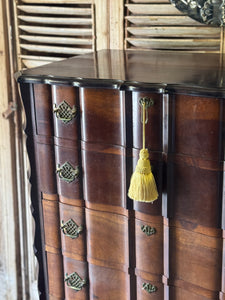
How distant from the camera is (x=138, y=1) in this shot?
1866 millimetres

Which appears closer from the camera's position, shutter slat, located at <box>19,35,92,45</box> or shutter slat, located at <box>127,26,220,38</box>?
shutter slat, located at <box>127,26,220,38</box>

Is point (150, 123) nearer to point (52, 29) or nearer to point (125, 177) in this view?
point (125, 177)

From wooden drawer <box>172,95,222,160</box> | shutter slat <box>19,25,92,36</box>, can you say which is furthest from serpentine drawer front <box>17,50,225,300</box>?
shutter slat <box>19,25,92,36</box>

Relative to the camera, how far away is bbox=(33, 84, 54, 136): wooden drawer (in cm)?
136

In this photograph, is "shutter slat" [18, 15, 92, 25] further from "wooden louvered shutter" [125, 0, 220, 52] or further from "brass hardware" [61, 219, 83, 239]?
"brass hardware" [61, 219, 83, 239]

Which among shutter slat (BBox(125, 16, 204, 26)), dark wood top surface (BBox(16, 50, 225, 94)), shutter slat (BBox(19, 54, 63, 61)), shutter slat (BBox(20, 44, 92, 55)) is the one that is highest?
shutter slat (BBox(125, 16, 204, 26))

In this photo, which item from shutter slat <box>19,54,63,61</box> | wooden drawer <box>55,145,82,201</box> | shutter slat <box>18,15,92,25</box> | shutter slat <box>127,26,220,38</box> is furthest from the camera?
Answer: shutter slat <box>19,54,63,61</box>

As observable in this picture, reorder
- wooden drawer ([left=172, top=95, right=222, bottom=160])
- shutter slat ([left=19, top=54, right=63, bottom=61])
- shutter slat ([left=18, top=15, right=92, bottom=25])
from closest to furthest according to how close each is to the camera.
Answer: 1. wooden drawer ([left=172, top=95, right=222, bottom=160])
2. shutter slat ([left=18, top=15, right=92, bottom=25])
3. shutter slat ([left=19, top=54, right=63, bottom=61])

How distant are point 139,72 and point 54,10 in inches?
33.0

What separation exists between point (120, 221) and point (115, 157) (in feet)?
0.69

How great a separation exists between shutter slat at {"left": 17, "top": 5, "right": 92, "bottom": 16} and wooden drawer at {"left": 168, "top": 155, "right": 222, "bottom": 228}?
101cm

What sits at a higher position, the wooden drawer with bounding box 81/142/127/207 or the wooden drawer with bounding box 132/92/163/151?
the wooden drawer with bounding box 132/92/163/151

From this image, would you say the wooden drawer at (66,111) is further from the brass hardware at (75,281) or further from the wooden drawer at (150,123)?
the brass hardware at (75,281)

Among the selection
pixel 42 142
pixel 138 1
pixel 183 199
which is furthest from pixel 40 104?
pixel 138 1
